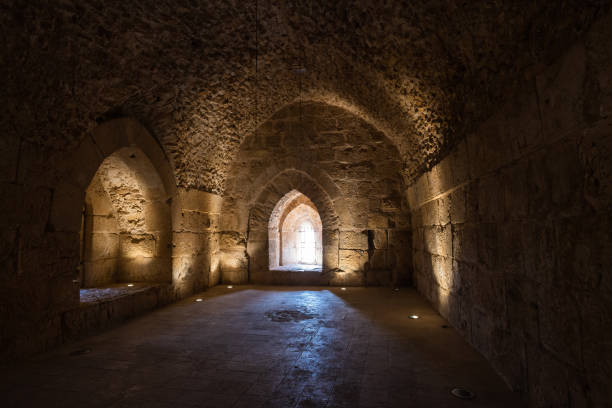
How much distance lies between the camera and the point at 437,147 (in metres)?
3.83

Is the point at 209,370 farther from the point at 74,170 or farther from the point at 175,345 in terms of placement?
the point at 74,170

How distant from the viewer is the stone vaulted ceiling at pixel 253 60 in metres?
2.19

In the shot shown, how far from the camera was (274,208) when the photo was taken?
6.54m

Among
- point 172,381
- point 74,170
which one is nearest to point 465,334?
point 172,381

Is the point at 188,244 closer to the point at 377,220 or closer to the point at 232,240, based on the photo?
the point at 232,240

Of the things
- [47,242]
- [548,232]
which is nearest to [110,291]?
[47,242]

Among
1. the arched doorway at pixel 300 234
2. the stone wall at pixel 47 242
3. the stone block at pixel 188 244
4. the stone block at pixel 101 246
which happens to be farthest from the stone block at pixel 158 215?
the arched doorway at pixel 300 234

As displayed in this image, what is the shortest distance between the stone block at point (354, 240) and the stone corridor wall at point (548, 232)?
10.5 feet

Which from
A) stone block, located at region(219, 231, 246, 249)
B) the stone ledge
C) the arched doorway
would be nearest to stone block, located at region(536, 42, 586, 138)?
the stone ledge

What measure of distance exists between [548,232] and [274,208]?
5.19 metres

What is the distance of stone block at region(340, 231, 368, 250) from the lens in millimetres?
6102

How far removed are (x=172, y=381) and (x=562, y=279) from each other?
2.35 metres

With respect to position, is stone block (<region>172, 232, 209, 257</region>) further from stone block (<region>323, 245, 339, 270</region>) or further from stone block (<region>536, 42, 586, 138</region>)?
A: stone block (<region>536, 42, 586, 138</region>)

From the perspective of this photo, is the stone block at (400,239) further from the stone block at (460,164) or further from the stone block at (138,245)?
the stone block at (138,245)
